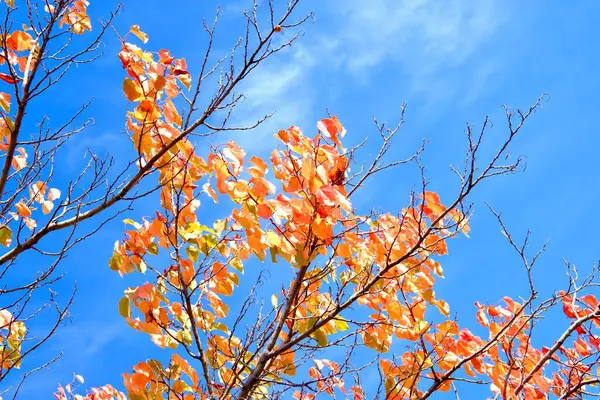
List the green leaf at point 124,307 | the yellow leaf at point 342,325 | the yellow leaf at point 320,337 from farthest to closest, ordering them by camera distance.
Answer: the yellow leaf at point 342,325, the yellow leaf at point 320,337, the green leaf at point 124,307

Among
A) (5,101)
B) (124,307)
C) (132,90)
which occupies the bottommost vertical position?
(124,307)

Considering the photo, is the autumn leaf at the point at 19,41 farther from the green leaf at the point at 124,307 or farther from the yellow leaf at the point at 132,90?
the green leaf at the point at 124,307

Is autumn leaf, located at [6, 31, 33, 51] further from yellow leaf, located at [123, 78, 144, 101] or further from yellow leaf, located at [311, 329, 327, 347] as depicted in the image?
yellow leaf, located at [311, 329, 327, 347]

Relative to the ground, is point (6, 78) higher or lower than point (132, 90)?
higher

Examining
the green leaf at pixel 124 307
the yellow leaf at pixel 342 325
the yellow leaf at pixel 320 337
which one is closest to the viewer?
the green leaf at pixel 124 307

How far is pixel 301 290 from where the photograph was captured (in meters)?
3.48

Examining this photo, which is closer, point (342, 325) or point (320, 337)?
point (320, 337)

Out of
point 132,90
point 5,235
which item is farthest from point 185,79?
point 5,235

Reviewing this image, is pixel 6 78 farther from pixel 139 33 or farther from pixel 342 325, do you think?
pixel 342 325

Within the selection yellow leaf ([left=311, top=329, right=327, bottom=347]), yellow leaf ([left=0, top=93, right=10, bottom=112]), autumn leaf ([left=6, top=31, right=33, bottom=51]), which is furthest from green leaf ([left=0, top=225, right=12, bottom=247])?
yellow leaf ([left=311, top=329, right=327, bottom=347])

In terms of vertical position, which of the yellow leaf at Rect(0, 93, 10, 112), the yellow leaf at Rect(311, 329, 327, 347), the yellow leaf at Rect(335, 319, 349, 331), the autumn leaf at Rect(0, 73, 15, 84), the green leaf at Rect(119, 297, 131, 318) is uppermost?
the yellow leaf at Rect(0, 93, 10, 112)

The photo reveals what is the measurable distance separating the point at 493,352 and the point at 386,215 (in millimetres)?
1340

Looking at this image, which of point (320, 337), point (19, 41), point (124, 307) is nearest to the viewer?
point (124, 307)

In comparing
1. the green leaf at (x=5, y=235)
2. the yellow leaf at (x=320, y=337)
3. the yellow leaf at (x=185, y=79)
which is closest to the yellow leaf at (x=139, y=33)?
the yellow leaf at (x=185, y=79)
